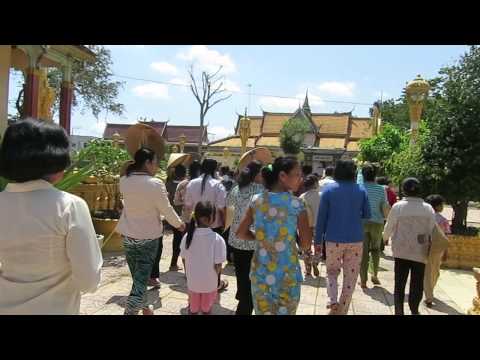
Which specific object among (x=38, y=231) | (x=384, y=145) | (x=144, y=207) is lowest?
A: (x=144, y=207)

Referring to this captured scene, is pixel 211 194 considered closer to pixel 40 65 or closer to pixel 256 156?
pixel 256 156

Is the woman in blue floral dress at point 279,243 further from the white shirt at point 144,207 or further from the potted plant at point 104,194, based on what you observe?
the potted plant at point 104,194

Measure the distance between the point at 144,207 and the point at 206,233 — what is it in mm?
622

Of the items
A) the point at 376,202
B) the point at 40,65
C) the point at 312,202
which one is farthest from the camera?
the point at 40,65

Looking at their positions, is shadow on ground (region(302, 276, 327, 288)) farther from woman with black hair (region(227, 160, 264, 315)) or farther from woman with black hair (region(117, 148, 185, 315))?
woman with black hair (region(117, 148, 185, 315))

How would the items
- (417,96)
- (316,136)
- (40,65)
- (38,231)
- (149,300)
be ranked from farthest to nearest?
(316,136) → (40,65) → (417,96) → (149,300) → (38,231)

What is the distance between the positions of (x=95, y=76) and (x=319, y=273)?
2167 cm

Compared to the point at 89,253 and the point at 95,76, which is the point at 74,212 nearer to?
the point at 89,253

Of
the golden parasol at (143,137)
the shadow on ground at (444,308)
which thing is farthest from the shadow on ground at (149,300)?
the shadow on ground at (444,308)

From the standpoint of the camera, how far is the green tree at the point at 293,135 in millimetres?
35656

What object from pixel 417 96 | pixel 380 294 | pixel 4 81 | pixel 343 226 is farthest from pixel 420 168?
pixel 4 81

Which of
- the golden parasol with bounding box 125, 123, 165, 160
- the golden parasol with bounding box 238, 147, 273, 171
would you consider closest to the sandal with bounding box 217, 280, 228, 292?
the golden parasol with bounding box 238, 147, 273, 171

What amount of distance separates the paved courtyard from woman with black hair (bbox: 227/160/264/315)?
73cm

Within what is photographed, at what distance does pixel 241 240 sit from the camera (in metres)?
3.66
